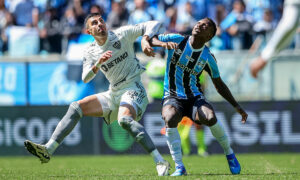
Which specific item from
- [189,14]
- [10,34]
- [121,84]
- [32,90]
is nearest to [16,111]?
[32,90]

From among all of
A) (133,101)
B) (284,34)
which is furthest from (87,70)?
(284,34)

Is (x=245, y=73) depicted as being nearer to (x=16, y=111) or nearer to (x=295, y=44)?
(x=295, y=44)

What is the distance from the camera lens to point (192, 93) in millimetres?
9055

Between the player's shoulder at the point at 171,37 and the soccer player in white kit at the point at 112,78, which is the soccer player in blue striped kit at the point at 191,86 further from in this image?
the soccer player in white kit at the point at 112,78

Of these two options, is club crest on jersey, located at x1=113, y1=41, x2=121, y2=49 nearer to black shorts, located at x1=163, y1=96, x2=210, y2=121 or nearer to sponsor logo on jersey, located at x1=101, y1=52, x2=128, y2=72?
sponsor logo on jersey, located at x1=101, y1=52, x2=128, y2=72

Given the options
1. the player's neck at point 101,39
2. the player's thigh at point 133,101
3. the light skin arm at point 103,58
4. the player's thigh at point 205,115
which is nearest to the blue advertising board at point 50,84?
the player's neck at point 101,39

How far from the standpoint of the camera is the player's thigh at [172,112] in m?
8.66

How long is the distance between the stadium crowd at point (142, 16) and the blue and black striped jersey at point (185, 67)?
6997mm

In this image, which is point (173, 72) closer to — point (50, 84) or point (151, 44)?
point (151, 44)

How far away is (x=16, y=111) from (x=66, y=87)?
4.52ft

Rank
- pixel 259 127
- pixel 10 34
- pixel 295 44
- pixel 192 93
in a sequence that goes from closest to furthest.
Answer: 1. pixel 192 93
2. pixel 259 127
3. pixel 295 44
4. pixel 10 34

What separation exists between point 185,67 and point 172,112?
2.46 ft

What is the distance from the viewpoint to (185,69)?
29.7 ft

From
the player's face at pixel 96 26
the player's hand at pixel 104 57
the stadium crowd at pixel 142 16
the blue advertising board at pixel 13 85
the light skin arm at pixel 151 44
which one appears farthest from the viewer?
the stadium crowd at pixel 142 16
